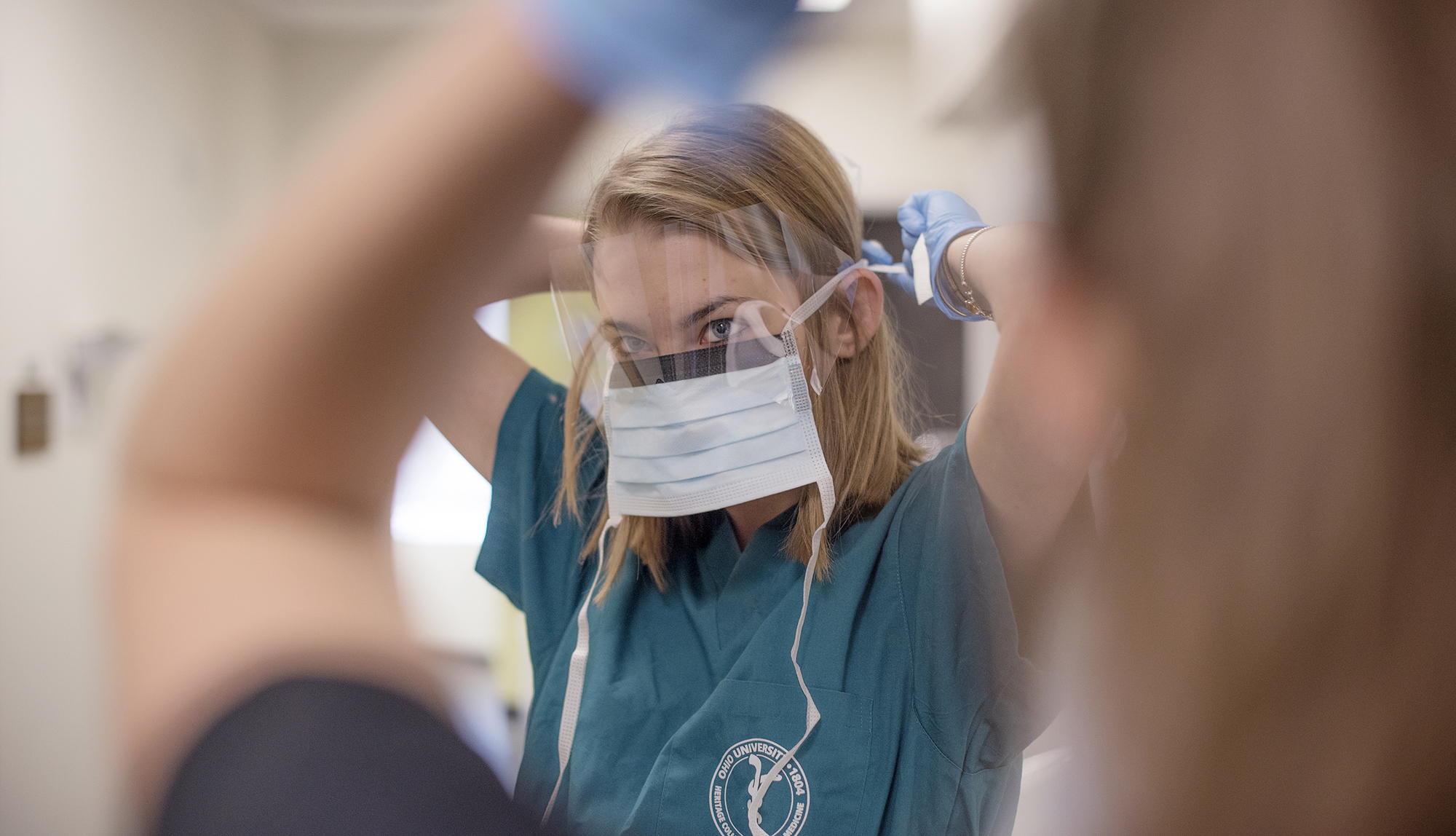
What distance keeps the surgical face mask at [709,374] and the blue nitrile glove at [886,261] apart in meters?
0.07

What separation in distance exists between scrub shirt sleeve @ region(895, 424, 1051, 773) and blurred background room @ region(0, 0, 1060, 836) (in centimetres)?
3

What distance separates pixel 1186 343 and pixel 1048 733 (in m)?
0.35

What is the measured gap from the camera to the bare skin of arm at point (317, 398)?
0.18 m

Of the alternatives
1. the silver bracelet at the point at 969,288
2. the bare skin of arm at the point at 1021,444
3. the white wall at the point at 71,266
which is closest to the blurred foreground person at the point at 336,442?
the bare skin of arm at the point at 1021,444

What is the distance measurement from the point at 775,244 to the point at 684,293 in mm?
68

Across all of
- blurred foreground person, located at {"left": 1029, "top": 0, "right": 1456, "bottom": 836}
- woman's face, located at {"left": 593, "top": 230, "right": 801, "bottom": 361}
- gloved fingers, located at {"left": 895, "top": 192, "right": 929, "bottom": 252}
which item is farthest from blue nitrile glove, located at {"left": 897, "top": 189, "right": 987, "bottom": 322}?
blurred foreground person, located at {"left": 1029, "top": 0, "right": 1456, "bottom": 836}

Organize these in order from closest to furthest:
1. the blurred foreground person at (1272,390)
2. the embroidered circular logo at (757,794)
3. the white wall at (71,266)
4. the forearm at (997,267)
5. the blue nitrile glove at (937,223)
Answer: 1. the blurred foreground person at (1272,390)
2. the forearm at (997,267)
3. the embroidered circular logo at (757,794)
4. the blue nitrile glove at (937,223)
5. the white wall at (71,266)

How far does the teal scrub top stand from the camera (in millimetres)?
457

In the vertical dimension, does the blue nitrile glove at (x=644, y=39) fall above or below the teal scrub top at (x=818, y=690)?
above

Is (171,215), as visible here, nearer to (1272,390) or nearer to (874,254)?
(874,254)

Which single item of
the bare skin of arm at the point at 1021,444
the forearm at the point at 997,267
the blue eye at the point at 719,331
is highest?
the forearm at the point at 997,267

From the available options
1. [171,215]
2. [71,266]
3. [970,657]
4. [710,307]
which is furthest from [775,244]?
[171,215]

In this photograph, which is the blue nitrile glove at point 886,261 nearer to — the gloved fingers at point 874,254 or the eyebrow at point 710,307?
the gloved fingers at point 874,254

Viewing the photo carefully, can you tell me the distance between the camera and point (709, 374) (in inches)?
20.2
